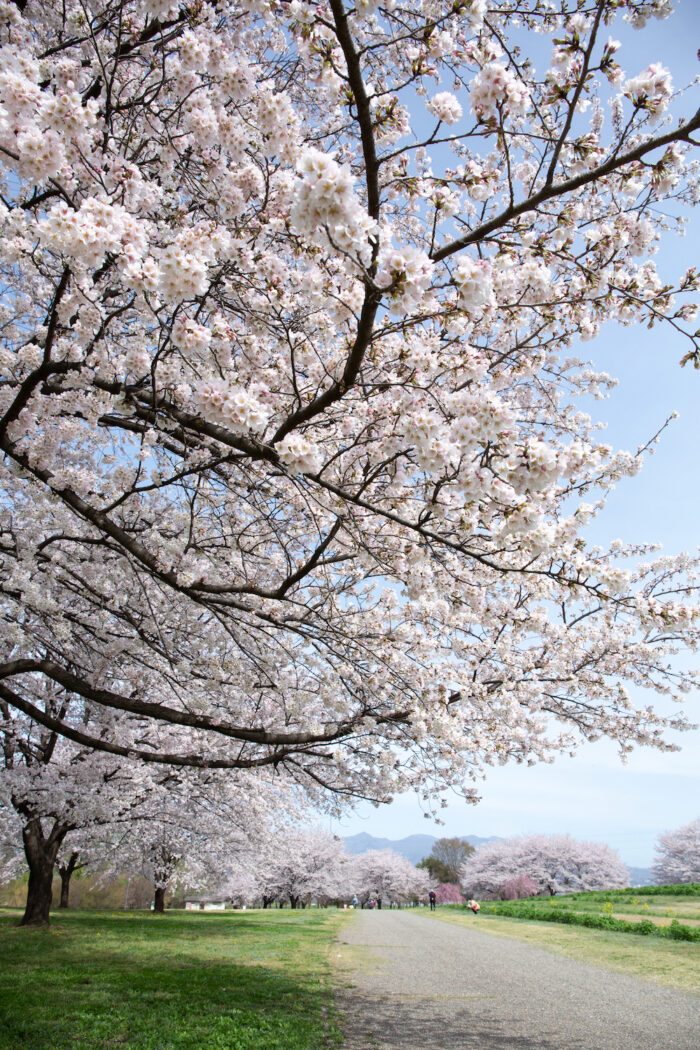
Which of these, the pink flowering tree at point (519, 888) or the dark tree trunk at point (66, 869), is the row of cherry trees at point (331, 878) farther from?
the pink flowering tree at point (519, 888)

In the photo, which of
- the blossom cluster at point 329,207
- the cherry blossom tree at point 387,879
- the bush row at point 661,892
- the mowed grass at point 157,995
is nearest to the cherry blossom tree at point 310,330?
the blossom cluster at point 329,207

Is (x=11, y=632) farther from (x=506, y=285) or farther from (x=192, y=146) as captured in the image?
(x=506, y=285)

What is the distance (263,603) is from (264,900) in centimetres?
5964

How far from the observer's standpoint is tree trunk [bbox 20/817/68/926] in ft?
43.8

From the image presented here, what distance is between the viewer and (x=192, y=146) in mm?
4379

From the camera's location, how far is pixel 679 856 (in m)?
44.0

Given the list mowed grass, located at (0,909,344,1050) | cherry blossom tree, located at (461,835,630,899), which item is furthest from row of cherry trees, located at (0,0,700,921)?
cherry blossom tree, located at (461,835,630,899)

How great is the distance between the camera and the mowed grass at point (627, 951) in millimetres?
9090

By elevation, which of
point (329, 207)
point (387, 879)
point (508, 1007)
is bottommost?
point (387, 879)

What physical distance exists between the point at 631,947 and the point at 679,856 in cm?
3997

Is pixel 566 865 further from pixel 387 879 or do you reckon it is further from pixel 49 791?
pixel 49 791

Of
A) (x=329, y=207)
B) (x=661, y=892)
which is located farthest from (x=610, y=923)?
(x=329, y=207)

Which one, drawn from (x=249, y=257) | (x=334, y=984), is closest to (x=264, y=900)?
(x=334, y=984)

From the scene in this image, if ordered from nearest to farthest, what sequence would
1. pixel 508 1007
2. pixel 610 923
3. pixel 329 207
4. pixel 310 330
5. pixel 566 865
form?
pixel 329 207 < pixel 310 330 < pixel 508 1007 < pixel 610 923 < pixel 566 865
